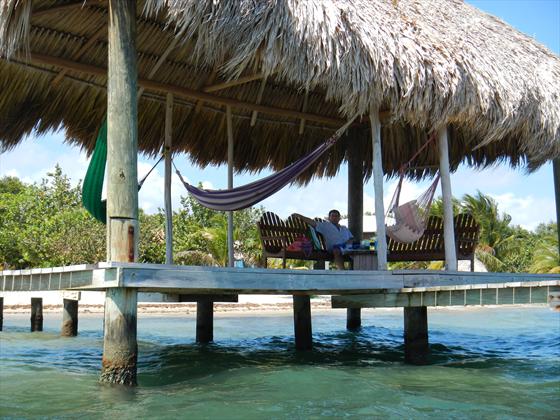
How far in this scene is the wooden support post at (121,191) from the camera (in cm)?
440

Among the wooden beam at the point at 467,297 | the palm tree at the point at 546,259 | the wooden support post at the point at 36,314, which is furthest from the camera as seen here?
the palm tree at the point at 546,259

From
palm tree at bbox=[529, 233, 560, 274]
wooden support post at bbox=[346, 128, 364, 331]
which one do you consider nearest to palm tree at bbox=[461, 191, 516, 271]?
palm tree at bbox=[529, 233, 560, 274]

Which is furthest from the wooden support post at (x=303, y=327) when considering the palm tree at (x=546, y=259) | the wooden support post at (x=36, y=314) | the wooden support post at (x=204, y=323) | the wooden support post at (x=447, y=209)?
the palm tree at (x=546, y=259)

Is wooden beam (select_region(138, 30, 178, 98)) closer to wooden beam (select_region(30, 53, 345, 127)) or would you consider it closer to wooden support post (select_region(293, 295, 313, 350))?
wooden beam (select_region(30, 53, 345, 127))

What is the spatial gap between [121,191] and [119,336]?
972 millimetres

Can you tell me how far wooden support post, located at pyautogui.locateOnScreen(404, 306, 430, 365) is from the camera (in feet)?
19.8

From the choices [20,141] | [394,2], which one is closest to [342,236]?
[394,2]

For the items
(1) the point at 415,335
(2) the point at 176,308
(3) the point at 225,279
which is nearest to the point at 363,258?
(1) the point at 415,335

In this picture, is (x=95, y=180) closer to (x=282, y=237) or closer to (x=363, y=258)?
(x=282, y=237)

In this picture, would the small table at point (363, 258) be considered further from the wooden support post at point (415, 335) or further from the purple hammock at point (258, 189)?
the purple hammock at point (258, 189)

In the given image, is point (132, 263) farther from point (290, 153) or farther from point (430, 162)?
point (430, 162)

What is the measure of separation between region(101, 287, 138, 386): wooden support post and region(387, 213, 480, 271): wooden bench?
3.73 m

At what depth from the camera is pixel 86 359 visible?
22.3 feet

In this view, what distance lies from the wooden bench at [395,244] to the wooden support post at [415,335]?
4.27ft
